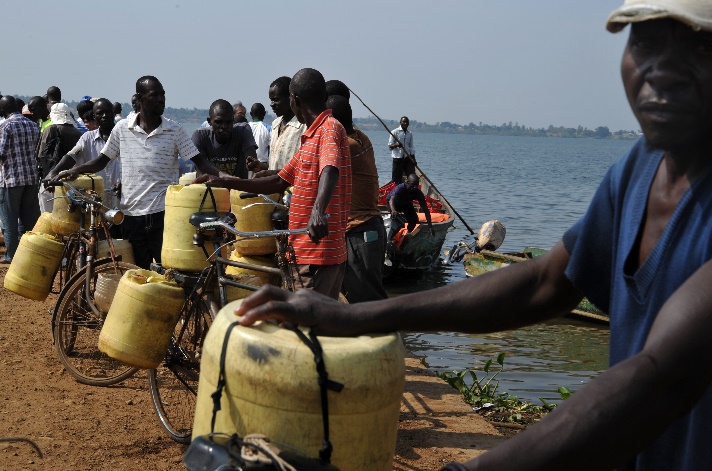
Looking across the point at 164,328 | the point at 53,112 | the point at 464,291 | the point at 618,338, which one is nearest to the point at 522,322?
the point at 464,291

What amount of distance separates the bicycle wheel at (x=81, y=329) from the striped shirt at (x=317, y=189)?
163 cm

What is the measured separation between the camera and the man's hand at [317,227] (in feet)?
17.4

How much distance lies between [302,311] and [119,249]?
5527mm

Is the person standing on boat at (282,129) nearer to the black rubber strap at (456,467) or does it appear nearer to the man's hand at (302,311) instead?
the man's hand at (302,311)

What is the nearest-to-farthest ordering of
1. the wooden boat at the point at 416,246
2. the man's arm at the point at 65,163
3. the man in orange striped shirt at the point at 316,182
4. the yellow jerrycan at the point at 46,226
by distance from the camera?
the man in orange striped shirt at the point at 316,182
the yellow jerrycan at the point at 46,226
the man's arm at the point at 65,163
the wooden boat at the point at 416,246

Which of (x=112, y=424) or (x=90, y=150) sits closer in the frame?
(x=112, y=424)

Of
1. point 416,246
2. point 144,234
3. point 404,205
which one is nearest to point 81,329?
point 144,234

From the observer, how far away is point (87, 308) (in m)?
7.17

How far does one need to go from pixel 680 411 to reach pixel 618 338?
0.31 meters

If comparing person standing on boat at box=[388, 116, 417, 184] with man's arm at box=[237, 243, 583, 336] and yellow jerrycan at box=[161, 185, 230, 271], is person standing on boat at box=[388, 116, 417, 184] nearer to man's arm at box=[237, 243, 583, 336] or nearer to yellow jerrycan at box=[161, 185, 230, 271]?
yellow jerrycan at box=[161, 185, 230, 271]

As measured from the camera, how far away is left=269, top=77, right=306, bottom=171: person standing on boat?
8.04 metres

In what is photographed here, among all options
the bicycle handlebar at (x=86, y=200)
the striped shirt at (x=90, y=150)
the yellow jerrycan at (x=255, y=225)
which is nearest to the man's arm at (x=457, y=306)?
the yellow jerrycan at (x=255, y=225)

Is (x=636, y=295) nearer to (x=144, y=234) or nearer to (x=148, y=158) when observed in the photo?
(x=148, y=158)

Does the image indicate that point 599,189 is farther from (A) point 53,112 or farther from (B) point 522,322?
(A) point 53,112
